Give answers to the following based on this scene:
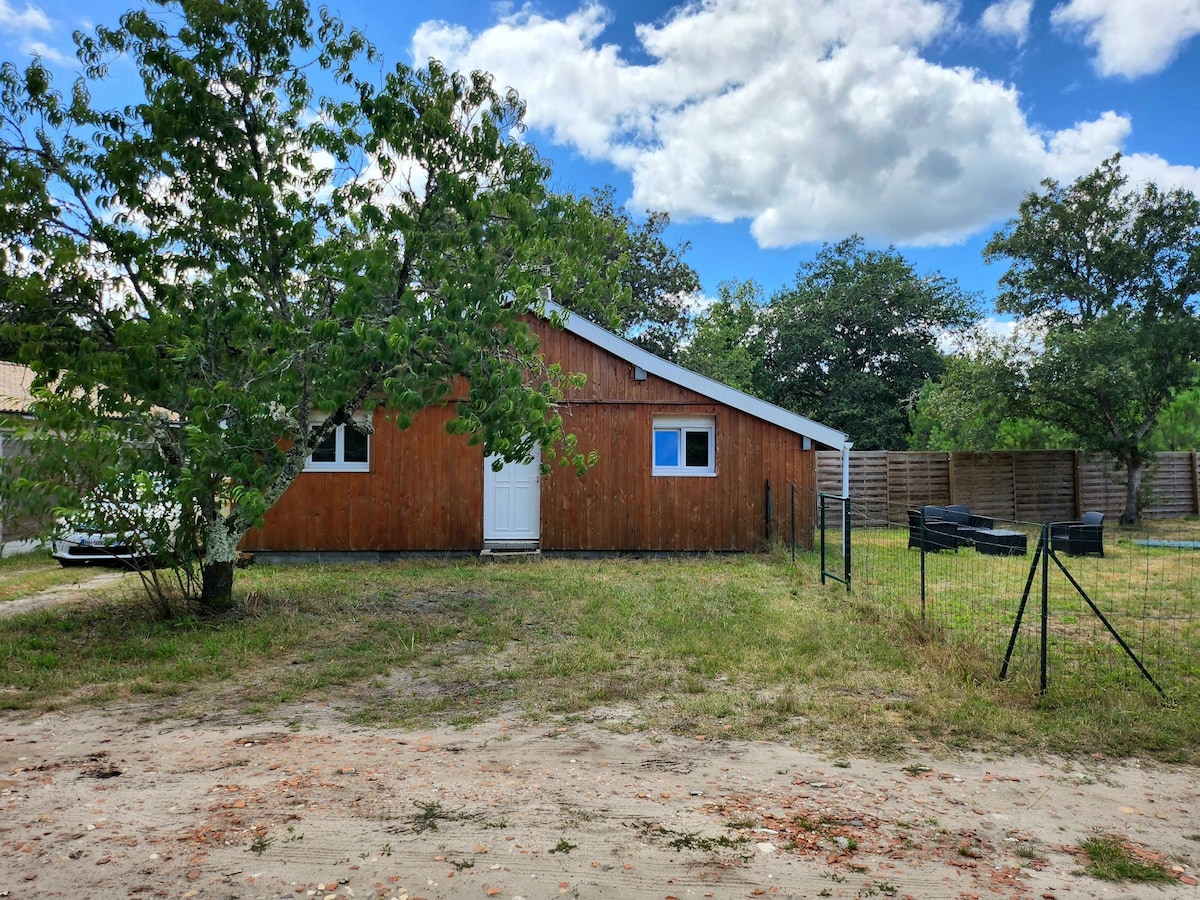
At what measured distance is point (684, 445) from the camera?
510 inches

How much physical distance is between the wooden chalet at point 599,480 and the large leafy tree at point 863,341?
17.0 meters

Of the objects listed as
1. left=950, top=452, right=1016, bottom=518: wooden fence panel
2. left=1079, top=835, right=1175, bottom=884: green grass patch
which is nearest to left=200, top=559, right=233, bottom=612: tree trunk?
left=1079, top=835, right=1175, bottom=884: green grass patch

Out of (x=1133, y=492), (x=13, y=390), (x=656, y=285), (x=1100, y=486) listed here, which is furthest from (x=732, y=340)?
(x=13, y=390)

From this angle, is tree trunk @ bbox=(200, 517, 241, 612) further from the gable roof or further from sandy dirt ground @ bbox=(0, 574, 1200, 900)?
the gable roof

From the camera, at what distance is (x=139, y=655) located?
21.2 feet

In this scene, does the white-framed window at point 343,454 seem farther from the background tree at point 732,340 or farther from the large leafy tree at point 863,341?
the large leafy tree at point 863,341

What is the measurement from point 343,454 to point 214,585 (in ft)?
16.6

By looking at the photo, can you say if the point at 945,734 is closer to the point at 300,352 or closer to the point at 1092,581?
the point at 300,352

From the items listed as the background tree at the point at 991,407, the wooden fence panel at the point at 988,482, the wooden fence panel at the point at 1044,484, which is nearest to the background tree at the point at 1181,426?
the wooden fence panel at the point at 988,482

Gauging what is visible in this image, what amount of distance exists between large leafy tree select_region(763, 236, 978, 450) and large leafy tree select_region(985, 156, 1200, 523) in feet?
32.8

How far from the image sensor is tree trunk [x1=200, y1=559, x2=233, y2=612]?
783cm

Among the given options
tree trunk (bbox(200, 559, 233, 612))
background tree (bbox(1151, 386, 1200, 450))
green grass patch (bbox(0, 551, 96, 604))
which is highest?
background tree (bbox(1151, 386, 1200, 450))

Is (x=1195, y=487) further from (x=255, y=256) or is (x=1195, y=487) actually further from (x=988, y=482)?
(x=255, y=256)

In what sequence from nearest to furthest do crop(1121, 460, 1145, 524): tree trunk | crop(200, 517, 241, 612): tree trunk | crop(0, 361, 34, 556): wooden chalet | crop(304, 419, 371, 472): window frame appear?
crop(200, 517, 241, 612): tree trunk < crop(0, 361, 34, 556): wooden chalet < crop(304, 419, 371, 472): window frame < crop(1121, 460, 1145, 524): tree trunk
